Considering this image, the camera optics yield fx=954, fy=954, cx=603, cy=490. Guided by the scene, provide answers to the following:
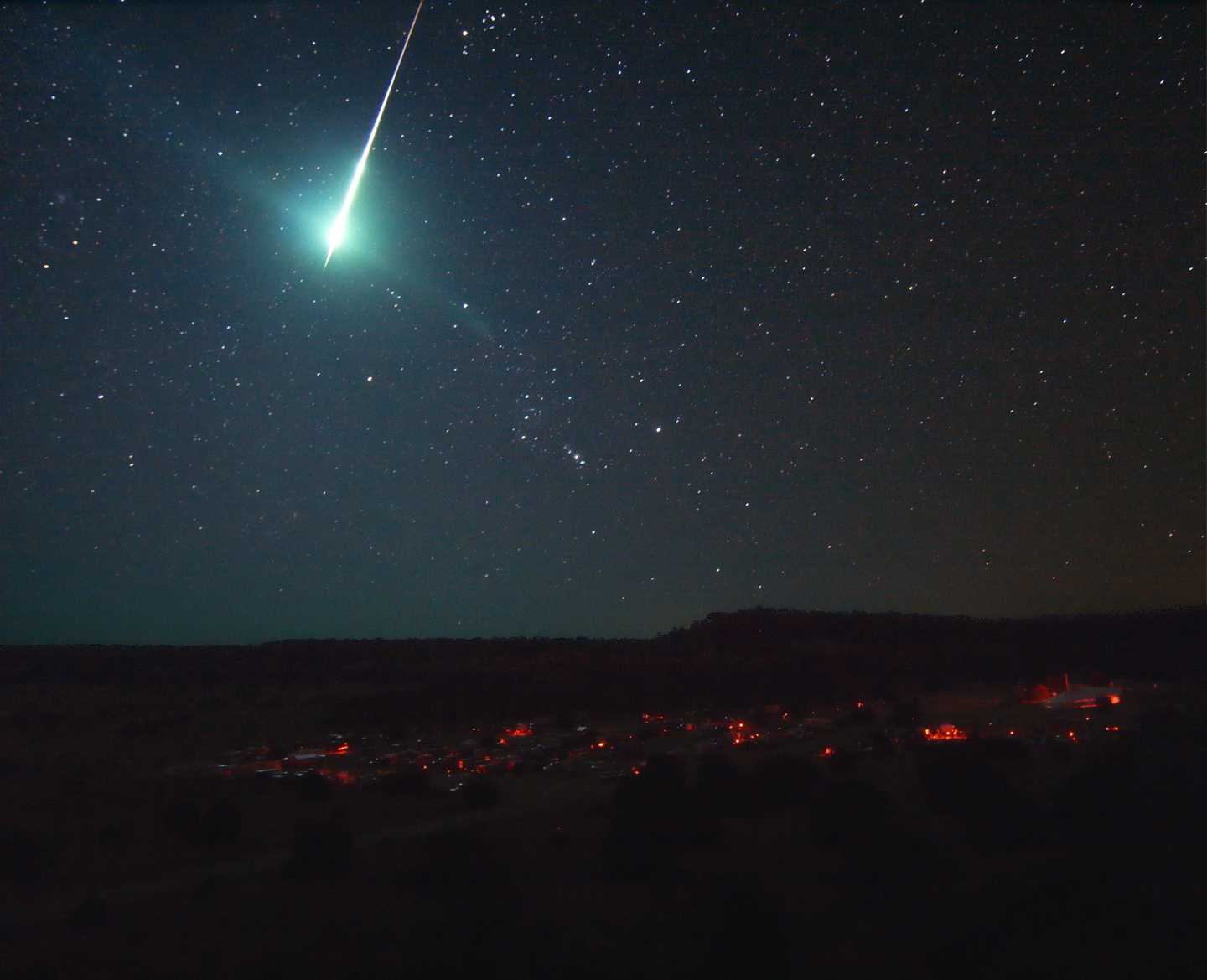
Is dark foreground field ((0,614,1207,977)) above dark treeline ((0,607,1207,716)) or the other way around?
the other way around

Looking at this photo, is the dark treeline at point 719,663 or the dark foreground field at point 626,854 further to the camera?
the dark treeline at point 719,663

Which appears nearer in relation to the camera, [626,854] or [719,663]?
[626,854]

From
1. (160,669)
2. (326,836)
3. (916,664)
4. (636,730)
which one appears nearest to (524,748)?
(636,730)

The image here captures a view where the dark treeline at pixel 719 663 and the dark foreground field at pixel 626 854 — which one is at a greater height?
the dark treeline at pixel 719 663

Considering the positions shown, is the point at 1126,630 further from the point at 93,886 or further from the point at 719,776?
the point at 93,886
